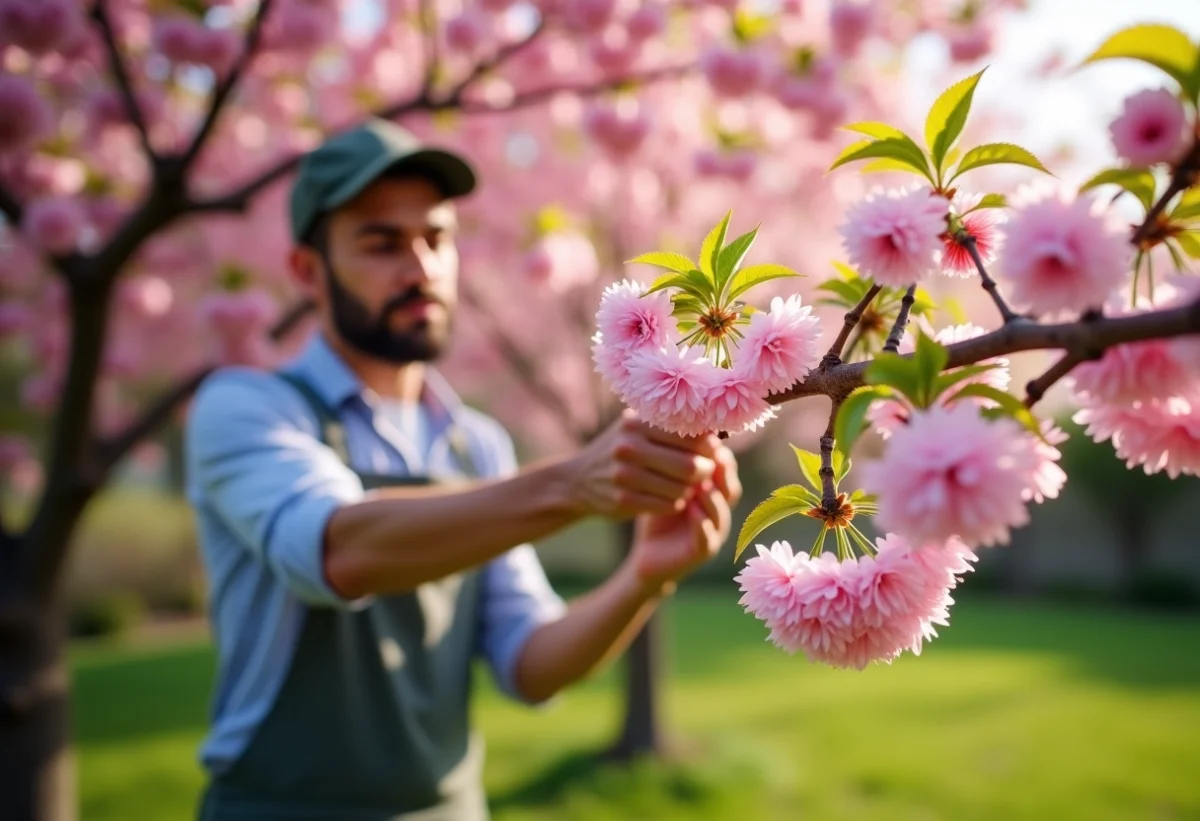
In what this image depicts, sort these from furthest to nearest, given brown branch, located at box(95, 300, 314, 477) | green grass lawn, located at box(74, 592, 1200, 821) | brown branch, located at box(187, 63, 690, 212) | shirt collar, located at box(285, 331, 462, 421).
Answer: green grass lawn, located at box(74, 592, 1200, 821), brown branch, located at box(95, 300, 314, 477), brown branch, located at box(187, 63, 690, 212), shirt collar, located at box(285, 331, 462, 421)

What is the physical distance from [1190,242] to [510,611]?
5.10ft

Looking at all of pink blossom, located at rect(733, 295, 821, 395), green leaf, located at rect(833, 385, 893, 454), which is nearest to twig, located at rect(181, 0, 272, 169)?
pink blossom, located at rect(733, 295, 821, 395)

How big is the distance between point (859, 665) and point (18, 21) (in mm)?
2744

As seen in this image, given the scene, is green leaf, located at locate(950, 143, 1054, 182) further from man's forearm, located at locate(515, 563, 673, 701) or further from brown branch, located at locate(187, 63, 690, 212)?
brown branch, located at locate(187, 63, 690, 212)

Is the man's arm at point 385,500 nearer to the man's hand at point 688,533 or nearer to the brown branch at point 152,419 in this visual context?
the man's hand at point 688,533

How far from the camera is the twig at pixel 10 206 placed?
2.55 metres

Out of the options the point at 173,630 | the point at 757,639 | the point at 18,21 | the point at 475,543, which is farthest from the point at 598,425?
the point at 173,630

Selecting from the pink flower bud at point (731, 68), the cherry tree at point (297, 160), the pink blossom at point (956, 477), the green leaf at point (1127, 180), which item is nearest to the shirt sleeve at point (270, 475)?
the cherry tree at point (297, 160)

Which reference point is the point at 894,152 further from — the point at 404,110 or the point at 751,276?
the point at 404,110

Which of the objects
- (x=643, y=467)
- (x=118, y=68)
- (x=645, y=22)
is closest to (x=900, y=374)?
(x=643, y=467)

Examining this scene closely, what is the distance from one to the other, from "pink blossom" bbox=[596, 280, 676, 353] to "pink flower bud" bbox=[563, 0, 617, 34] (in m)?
2.76

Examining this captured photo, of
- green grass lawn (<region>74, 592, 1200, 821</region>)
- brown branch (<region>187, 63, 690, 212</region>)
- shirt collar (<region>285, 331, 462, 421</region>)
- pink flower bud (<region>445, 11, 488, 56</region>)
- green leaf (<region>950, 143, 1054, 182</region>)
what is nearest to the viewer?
green leaf (<region>950, 143, 1054, 182</region>)

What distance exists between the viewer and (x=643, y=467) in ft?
3.44

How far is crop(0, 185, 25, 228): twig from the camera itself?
8.36 feet
